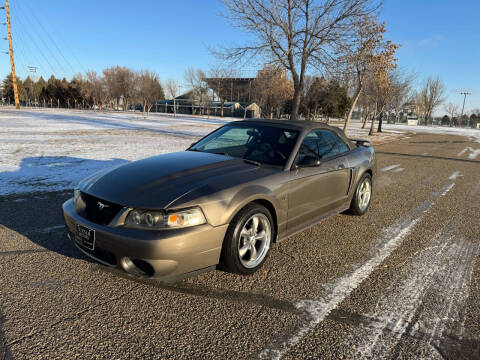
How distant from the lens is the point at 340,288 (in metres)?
2.89

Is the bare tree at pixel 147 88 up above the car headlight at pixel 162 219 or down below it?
above

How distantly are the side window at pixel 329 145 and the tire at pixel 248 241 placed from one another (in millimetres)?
1366

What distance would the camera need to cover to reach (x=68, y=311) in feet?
7.97

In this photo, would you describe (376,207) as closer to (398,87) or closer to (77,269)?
(77,269)

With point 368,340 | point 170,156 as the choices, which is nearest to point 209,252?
point 368,340

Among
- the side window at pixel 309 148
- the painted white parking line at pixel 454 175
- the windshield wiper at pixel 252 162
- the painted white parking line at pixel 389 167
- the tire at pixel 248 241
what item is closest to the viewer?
the tire at pixel 248 241

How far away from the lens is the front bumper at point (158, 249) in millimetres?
2412

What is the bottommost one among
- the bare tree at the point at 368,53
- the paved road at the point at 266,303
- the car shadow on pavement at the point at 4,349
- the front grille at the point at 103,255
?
the car shadow on pavement at the point at 4,349

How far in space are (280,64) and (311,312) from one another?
1286 centimetres

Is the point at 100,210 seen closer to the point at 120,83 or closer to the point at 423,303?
the point at 423,303

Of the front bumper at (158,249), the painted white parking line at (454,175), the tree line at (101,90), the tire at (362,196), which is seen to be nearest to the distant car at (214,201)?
the front bumper at (158,249)

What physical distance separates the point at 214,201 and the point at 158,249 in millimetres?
584

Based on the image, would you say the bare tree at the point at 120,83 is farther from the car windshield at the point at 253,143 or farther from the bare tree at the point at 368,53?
the car windshield at the point at 253,143

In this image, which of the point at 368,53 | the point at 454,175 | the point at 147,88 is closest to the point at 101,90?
the point at 147,88
